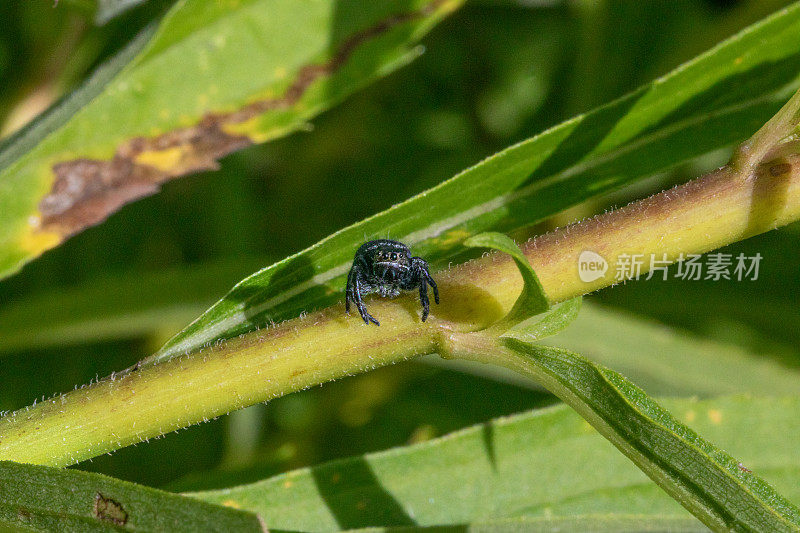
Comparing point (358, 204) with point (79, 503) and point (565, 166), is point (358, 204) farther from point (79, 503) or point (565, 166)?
point (79, 503)

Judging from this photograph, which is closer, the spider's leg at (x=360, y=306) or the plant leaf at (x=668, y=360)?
the spider's leg at (x=360, y=306)

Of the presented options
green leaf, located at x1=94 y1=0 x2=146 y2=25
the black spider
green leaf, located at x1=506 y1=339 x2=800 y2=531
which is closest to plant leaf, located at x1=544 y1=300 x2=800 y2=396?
the black spider

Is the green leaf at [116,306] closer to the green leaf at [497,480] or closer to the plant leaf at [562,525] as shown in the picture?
the green leaf at [497,480]

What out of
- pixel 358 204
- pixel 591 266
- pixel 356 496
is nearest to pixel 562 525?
pixel 356 496

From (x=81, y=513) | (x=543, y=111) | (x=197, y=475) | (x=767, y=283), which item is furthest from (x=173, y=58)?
(x=767, y=283)

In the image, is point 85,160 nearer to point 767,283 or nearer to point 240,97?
point 240,97

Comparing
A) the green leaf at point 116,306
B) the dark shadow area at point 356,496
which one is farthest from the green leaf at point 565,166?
the green leaf at point 116,306

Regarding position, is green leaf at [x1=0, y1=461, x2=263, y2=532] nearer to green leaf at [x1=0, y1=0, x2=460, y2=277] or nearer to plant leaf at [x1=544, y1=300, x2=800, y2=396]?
green leaf at [x1=0, y1=0, x2=460, y2=277]
